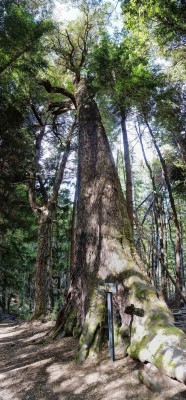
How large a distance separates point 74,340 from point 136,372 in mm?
1996

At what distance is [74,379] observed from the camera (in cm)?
385

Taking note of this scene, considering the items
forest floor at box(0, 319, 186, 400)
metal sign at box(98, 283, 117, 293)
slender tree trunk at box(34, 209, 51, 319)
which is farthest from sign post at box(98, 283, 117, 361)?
slender tree trunk at box(34, 209, 51, 319)

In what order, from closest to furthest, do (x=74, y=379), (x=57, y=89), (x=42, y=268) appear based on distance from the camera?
(x=74, y=379) → (x=57, y=89) → (x=42, y=268)

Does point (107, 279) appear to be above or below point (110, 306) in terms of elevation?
above

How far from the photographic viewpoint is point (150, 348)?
3461mm

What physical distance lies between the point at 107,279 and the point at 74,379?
1.61 meters

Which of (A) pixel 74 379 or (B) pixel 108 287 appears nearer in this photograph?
(A) pixel 74 379

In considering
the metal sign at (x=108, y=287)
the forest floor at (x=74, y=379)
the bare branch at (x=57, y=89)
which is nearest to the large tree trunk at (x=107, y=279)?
the forest floor at (x=74, y=379)

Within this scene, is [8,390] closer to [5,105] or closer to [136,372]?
[136,372]

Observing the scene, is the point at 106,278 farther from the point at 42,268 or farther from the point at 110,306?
the point at 42,268

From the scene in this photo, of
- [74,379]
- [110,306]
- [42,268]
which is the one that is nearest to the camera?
[74,379]

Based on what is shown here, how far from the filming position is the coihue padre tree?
3539mm

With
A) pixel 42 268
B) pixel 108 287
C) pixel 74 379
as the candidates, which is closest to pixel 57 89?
pixel 42 268

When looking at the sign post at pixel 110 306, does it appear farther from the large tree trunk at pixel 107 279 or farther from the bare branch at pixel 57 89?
the bare branch at pixel 57 89
